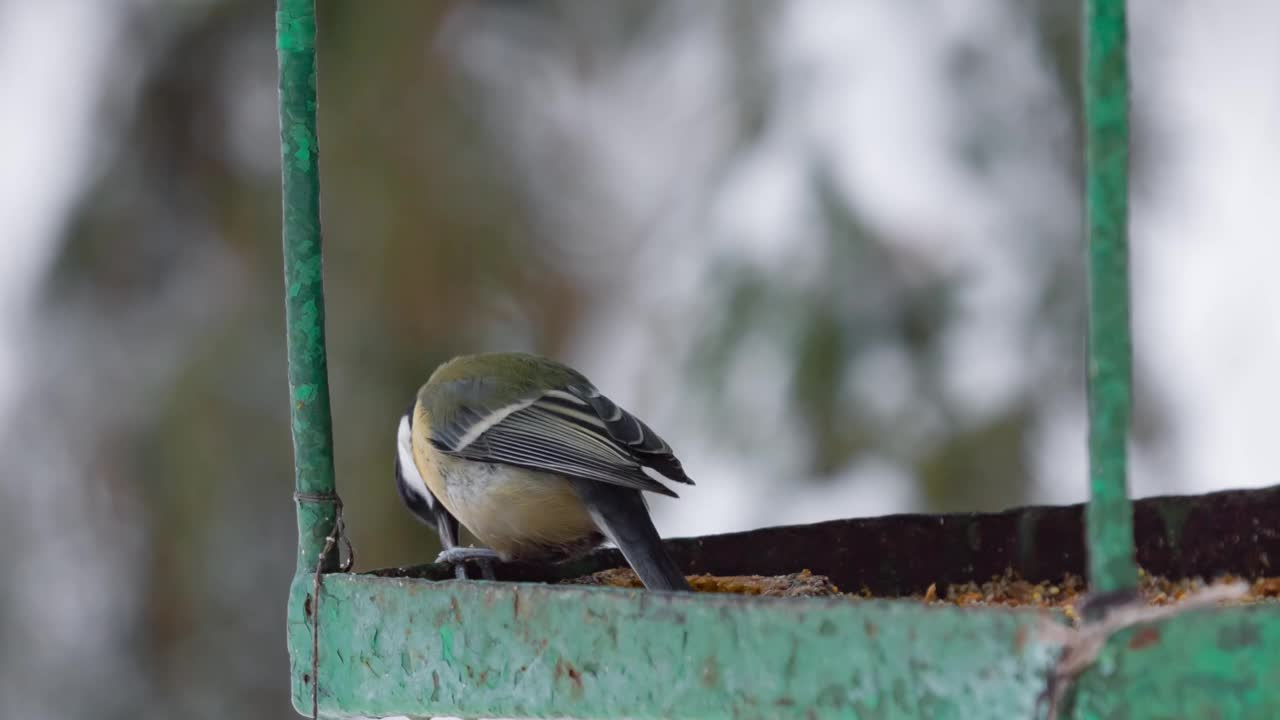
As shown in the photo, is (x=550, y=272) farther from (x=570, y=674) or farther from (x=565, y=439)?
(x=570, y=674)

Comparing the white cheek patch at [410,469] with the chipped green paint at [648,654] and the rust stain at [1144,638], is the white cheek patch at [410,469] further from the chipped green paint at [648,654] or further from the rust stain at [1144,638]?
the rust stain at [1144,638]

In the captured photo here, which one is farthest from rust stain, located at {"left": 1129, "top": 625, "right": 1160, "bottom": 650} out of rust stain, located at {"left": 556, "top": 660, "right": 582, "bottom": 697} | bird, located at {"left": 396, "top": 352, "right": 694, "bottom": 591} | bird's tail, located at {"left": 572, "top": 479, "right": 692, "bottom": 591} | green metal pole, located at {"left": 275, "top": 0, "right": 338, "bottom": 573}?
bird, located at {"left": 396, "top": 352, "right": 694, "bottom": 591}

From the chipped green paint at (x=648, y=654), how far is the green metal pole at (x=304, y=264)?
7.1 inches

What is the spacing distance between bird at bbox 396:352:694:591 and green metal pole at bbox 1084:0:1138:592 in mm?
1346

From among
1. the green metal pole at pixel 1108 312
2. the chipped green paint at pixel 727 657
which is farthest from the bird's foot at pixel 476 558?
the green metal pole at pixel 1108 312

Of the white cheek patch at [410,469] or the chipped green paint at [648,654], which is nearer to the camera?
the chipped green paint at [648,654]

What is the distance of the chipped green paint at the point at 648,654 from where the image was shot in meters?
1.22

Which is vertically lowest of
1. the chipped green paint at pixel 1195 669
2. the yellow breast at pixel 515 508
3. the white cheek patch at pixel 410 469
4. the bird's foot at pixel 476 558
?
the chipped green paint at pixel 1195 669

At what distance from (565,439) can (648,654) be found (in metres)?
1.38

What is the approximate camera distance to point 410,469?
3.07 m

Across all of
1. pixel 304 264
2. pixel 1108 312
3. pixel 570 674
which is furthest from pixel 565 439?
pixel 1108 312

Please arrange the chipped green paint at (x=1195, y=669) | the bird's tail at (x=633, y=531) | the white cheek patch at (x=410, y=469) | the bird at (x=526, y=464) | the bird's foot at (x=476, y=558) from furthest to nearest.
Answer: the white cheek patch at (x=410, y=469) < the bird at (x=526, y=464) < the bird's foot at (x=476, y=558) < the bird's tail at (x=633, y=531) < the chipped green paint at (x=1195, y=669)

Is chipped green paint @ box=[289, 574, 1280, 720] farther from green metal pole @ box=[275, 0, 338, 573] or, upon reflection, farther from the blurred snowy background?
the blurred snowy background

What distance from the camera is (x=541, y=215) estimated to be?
4570 mm
